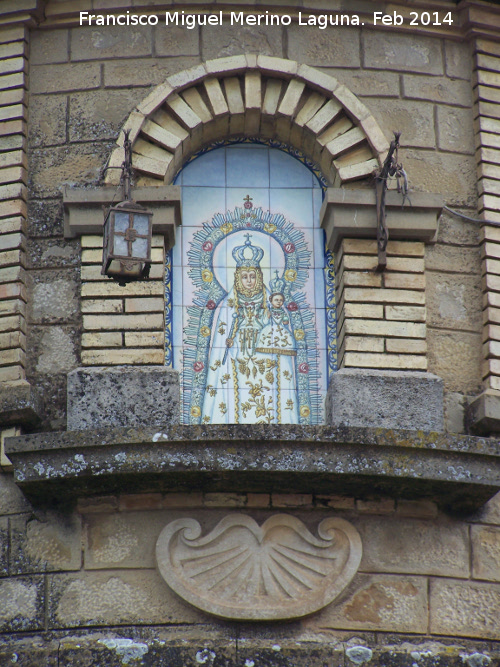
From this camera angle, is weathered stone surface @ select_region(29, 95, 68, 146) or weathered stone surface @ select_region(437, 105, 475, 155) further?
weathered stone surface @ select_region(437, 105, 475, 155)

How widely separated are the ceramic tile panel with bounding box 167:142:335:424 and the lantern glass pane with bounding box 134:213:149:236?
1.05 meters

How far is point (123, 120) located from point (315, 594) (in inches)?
147

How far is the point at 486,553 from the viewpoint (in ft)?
29.0

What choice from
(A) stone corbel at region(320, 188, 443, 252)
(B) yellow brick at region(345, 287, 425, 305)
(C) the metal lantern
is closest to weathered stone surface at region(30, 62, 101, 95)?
(C) the metal lantern

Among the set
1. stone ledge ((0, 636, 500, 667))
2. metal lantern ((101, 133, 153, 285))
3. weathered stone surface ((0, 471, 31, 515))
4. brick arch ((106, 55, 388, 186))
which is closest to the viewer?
stone ledge ((0, 636, 500, 667))

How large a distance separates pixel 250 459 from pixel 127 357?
1.28m

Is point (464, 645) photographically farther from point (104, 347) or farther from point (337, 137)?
point (337, 137)

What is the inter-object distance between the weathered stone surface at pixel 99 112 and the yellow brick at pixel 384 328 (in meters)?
2.24

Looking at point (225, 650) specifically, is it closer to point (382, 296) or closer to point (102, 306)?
point (102, 306)

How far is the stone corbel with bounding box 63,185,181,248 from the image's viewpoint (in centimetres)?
947

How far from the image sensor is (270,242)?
993 cm

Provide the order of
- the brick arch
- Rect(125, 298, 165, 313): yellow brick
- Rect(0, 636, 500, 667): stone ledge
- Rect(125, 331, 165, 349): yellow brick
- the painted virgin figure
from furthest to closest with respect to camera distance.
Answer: the brick arch → the painted virgin figure → Rect(125, 298, 165, 313): yellow brick → Rect(125, 331, 165, 349): yellow brick → Rect(0, 636, 500, 667): stone ledge

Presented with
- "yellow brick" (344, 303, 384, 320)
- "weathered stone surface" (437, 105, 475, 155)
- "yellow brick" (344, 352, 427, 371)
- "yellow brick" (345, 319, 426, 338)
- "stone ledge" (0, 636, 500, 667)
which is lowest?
"stone ledge" (0, 636, 500, 667)

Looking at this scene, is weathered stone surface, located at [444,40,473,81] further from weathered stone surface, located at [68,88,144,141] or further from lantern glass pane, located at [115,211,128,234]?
lantern glass pane, located at [115,211,128,234]
